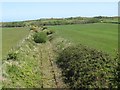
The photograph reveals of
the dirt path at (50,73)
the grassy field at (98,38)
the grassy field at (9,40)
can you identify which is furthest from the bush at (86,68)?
the grassy field at (9,40)

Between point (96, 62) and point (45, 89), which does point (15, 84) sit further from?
point (96, 62)

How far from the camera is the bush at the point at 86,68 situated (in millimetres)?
18406

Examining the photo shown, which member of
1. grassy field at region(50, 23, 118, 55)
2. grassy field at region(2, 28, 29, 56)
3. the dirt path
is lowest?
the dirt path

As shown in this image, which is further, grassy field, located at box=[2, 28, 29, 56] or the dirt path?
grassy field, located at box=[2, 28, 29, 56]

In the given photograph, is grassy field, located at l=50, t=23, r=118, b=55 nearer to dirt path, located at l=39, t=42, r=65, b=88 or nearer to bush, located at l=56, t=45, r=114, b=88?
bush, located at l=56, t=45, r=114, b=88

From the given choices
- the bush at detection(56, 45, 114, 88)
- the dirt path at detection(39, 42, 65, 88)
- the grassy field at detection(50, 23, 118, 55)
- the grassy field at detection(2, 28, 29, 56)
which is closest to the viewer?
the bush at detection(56, 45, 114, 88)

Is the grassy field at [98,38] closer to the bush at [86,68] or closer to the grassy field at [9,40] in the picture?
the bush at [86,68]

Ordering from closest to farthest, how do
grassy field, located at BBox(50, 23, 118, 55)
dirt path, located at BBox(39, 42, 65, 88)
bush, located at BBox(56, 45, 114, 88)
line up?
bush, located at BBox(56, 45, 114, 88)
dirt path, located at BBox(39, 42, 65, 88)
grassy field, located at BBox(50, 23, 118, 55)

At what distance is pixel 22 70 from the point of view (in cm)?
2341

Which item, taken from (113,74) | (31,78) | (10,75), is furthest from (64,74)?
(113,74)

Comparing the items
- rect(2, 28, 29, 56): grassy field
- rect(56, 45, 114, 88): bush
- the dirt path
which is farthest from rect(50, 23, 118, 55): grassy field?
rect(2, 28, 29, 56): grassy field

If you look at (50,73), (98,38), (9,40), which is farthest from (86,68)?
(9,40)

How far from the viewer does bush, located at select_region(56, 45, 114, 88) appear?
18.4 m

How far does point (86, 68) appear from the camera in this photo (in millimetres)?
21422
